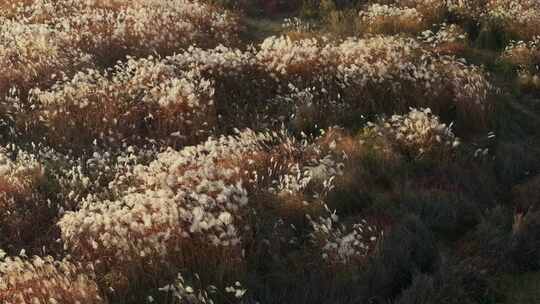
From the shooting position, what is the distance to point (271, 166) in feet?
21.4

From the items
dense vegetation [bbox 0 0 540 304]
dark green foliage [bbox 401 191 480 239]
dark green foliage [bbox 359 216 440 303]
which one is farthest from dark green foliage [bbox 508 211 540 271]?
dark green foliage [bbox 359 216 440 303]

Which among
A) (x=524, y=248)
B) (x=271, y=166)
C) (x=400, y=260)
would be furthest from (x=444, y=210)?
(x=271, y=166)

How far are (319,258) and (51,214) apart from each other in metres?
3.02

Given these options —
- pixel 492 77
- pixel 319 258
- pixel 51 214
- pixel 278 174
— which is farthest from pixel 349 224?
pixel 492 77

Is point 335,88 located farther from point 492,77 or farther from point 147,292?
point 147,292

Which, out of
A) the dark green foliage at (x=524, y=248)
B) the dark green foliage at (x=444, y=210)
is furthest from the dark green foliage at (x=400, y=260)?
the dark green foliage at (x=524, y=248)

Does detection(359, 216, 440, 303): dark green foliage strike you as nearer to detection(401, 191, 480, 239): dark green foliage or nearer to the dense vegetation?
the dense vegetation

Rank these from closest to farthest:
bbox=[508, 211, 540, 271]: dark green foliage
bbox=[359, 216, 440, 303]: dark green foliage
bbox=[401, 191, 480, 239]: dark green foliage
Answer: bbox=[359, 216, 440, 303]: dark green foliage < bbox=[508, 211, 540, 271]: dark green foliage < bbox=[401, 191, 480, 239]: dark green foliage

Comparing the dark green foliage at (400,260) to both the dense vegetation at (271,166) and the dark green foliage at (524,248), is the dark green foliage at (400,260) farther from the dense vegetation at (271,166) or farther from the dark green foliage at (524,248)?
the dark green foliage at (524,248)

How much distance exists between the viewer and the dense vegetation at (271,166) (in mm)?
4805

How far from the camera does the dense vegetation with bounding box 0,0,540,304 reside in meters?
4.80

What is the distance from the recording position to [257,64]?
31.0 feet

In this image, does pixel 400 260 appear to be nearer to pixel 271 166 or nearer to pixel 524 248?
pixel 524 248

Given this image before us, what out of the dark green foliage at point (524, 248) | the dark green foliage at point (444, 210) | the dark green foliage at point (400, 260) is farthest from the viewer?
the dark green foliage at point (444, 210)
